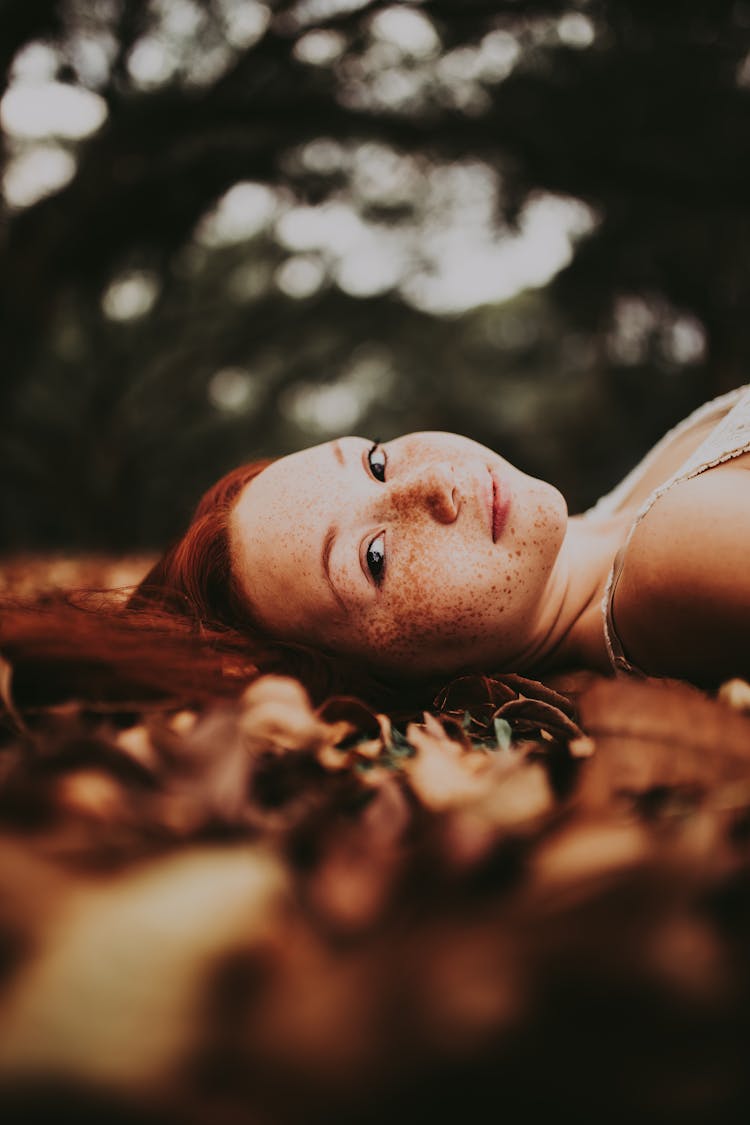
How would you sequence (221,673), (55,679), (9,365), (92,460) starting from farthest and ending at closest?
1. (92,460)
2. (9,365)
3. (221,673)
4. (55,679)

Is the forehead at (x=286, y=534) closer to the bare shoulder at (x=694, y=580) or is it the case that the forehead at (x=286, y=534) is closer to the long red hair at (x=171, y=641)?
the long red hair at (x=171, y=641)

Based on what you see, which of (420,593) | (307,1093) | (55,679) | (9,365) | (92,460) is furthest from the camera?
(92,460)

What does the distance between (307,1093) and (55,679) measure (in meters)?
0.86

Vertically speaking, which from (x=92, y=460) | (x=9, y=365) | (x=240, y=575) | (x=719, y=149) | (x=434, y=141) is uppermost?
(x=434, y=141)

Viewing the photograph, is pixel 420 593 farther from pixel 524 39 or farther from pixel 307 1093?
pixel 524 39

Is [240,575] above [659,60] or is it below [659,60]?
below

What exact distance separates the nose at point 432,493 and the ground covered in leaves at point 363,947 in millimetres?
786

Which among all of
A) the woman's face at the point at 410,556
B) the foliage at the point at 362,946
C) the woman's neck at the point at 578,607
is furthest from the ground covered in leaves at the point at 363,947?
the woman's neck at the point at 578,607

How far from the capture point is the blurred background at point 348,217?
703 centimetres

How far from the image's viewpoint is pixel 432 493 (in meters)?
1.57

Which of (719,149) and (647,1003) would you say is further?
(719,149)

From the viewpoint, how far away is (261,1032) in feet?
1.65

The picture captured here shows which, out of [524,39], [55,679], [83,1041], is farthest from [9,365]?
[83,1041]

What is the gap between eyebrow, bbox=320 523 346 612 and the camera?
1.62 metres
